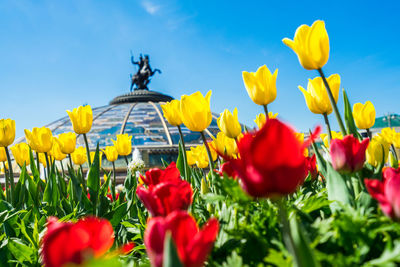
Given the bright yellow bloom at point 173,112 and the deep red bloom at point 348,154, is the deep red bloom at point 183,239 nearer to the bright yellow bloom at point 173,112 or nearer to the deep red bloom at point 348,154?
the deep red bloom at point 348,154

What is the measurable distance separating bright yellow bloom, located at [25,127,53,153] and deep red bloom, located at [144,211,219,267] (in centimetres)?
205

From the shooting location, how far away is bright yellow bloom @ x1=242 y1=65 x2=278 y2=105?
145 cm

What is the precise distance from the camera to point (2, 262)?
1369 mm

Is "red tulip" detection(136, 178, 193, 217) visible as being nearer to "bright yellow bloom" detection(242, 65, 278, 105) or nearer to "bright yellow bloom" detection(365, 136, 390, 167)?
"bright yellow bloom" detection(242, 65, 278, 105)

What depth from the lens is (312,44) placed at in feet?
3.66

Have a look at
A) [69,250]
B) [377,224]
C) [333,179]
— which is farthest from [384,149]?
[69,250]

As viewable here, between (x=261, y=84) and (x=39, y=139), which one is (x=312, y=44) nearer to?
(x=261, y=84)

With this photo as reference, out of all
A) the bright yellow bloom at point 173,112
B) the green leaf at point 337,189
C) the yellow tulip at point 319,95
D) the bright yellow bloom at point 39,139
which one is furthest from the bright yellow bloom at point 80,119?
the green leaf at point 337,189

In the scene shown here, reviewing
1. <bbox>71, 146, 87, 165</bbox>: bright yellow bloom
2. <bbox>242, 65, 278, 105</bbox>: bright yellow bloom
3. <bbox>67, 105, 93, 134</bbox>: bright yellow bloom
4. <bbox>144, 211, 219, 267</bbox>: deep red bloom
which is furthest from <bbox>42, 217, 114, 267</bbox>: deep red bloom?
<bbox>71, 146, 87, 165</bbox>: bright yellow bloom

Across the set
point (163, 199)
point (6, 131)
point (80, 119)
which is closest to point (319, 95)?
point (163, 199)

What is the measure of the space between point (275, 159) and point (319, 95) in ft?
3.13

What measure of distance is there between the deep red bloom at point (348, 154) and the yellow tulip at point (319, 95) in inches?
17.5

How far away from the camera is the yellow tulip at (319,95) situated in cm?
131

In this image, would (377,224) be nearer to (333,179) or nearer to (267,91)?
(333,179)
